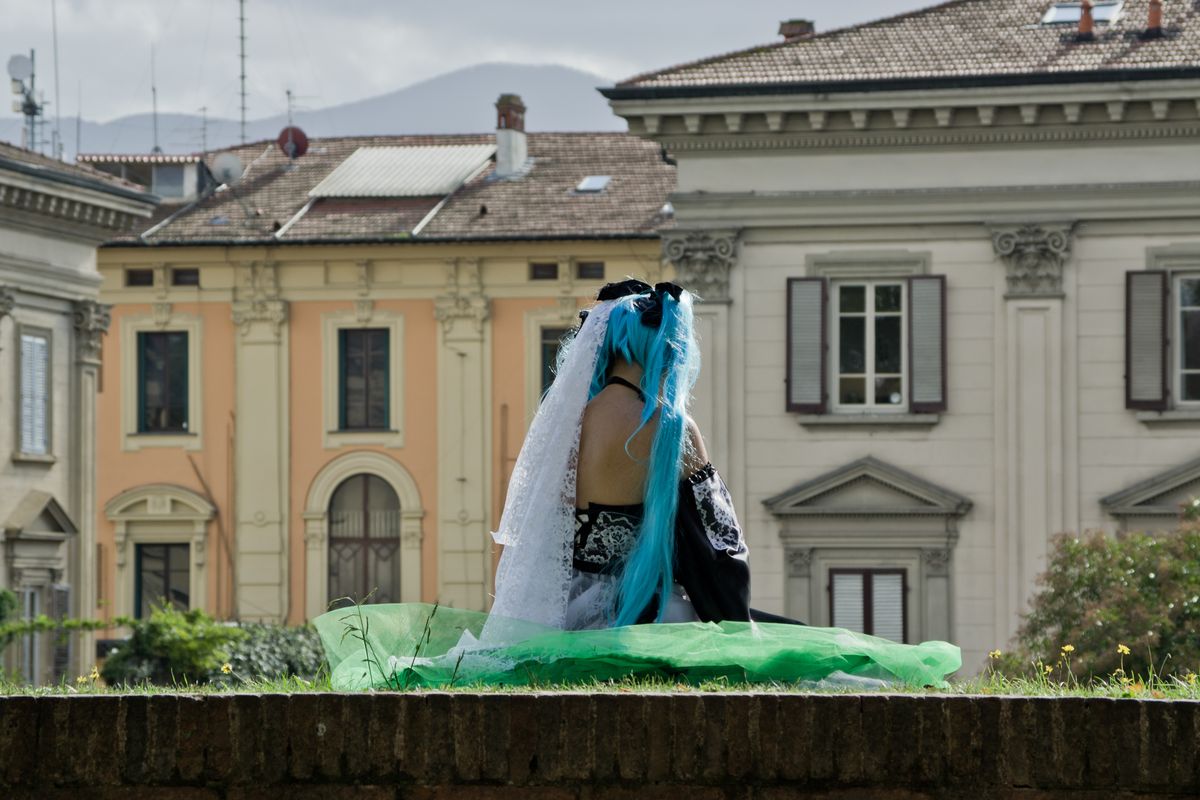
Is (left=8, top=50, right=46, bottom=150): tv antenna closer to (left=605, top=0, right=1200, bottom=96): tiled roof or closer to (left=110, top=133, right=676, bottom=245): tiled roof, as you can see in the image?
(left=110, top=133, right=676, bottom=245): tiled roof

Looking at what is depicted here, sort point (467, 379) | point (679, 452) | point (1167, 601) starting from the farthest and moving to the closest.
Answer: point (467, 379), point (1167, 601), point (679, 452)

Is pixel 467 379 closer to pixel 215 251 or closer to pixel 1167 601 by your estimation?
pixel 215 251

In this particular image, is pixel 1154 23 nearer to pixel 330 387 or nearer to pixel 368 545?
pixel 330 387

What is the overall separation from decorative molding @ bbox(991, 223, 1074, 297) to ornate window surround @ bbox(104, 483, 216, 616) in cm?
2215

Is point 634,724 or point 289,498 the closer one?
point 634,724

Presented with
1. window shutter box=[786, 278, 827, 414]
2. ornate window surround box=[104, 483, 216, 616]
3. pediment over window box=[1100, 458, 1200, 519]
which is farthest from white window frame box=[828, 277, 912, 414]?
ornate window surround box=[104, 483, 216, 616]

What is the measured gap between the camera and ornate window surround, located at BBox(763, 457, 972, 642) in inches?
1225

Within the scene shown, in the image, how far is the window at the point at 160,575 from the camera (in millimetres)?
48781

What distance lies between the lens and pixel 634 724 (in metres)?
6.28

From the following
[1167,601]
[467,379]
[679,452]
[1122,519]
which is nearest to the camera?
[679,452]

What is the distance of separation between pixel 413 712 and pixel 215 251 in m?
43.6

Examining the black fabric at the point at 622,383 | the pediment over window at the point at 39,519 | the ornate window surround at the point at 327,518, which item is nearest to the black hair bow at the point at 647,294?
the black fabric at the point at 622,383

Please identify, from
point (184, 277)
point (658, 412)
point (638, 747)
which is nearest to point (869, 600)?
point (184, 277)

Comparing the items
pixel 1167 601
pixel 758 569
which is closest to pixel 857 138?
pixel 758 569
